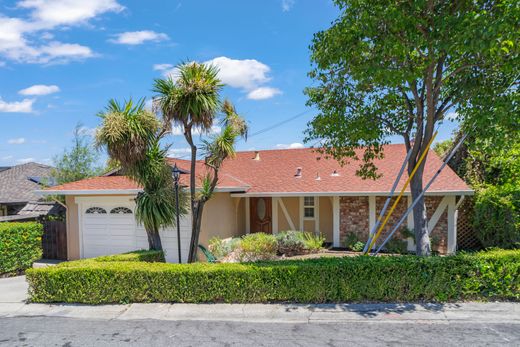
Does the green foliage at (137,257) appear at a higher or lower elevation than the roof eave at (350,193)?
lower

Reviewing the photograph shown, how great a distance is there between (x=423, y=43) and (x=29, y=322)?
29.3 feet

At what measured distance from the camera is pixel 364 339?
5402mm

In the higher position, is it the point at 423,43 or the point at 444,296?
the point at 423,43

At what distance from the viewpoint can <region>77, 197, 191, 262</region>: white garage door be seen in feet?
40.6

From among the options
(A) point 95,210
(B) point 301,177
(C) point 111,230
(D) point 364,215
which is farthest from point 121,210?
(D) point 364,215

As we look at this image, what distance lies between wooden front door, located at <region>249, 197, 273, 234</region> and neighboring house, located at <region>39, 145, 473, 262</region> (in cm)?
4

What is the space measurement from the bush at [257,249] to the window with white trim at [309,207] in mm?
3562

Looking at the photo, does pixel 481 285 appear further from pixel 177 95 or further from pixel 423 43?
pixel 177 95

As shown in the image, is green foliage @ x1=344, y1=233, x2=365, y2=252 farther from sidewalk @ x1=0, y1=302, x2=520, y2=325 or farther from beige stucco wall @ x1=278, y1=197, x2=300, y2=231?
sidewalk @ x1=0, y1=302, x2=520, y2=325

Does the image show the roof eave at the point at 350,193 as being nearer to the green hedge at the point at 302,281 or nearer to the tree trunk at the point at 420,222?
the tree trunk at the point at 420,222

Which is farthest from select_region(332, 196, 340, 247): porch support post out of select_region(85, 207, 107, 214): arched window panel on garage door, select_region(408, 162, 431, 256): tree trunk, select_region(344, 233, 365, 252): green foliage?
select_region(85, 207, 107, 214): arched window panel on garage door

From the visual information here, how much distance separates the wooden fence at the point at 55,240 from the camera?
13.1m

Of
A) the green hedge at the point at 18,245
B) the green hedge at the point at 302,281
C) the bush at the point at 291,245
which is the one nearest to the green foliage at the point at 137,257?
the green hedge at the point at 302,281

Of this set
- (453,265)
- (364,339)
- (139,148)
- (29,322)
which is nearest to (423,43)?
(453,265)
